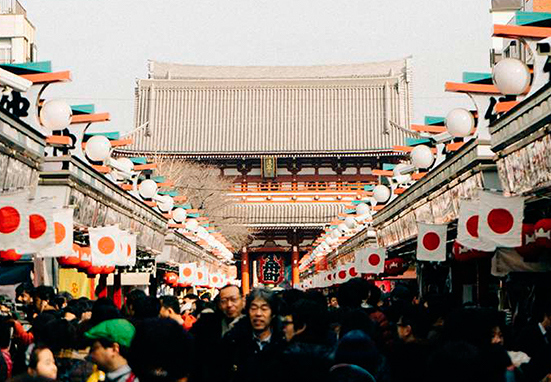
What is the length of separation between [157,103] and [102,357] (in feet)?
177

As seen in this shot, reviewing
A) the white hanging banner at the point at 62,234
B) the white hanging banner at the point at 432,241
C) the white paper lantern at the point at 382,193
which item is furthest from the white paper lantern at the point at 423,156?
the white hanging banner at the point at 62,234

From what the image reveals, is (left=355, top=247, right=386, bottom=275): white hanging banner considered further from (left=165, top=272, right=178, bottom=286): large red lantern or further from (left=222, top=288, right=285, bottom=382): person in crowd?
(left=222, top=288, right=285, bottom=382): person in crowd

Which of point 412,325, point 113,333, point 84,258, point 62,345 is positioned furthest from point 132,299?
point 84,258

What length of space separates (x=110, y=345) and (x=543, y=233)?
6.85 m

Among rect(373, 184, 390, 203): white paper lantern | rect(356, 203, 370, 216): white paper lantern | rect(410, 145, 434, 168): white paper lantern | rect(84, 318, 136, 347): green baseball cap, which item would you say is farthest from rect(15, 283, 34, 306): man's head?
rect(356, 203, 370, 216): white paper lantern

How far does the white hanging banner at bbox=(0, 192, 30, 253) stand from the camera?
10.2 meters

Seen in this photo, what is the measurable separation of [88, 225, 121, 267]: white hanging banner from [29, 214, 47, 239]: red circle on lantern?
453cm

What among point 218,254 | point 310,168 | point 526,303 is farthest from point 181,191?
point 526,303

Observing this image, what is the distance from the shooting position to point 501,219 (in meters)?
11.2

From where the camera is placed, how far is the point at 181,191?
1927 inches

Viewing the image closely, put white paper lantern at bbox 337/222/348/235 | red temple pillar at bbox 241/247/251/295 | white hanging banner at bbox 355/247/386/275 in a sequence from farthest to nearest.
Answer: red temple pillar at bbox 241/247/251/295, white paper lantern at bbox 337/222/348/235, white hanging banner at bbox 355/247/386/275

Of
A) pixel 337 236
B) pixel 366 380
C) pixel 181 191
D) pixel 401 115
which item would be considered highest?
pixel 401 115

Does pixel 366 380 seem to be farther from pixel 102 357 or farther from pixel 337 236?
pixel 337 236

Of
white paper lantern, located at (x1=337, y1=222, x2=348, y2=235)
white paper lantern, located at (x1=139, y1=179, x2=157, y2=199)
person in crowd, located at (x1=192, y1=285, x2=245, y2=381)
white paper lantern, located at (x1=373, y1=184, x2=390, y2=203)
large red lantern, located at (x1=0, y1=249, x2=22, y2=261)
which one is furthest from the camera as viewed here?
white paper lantern, located at (x1=337, y1=222, x2=348, y2=235)
